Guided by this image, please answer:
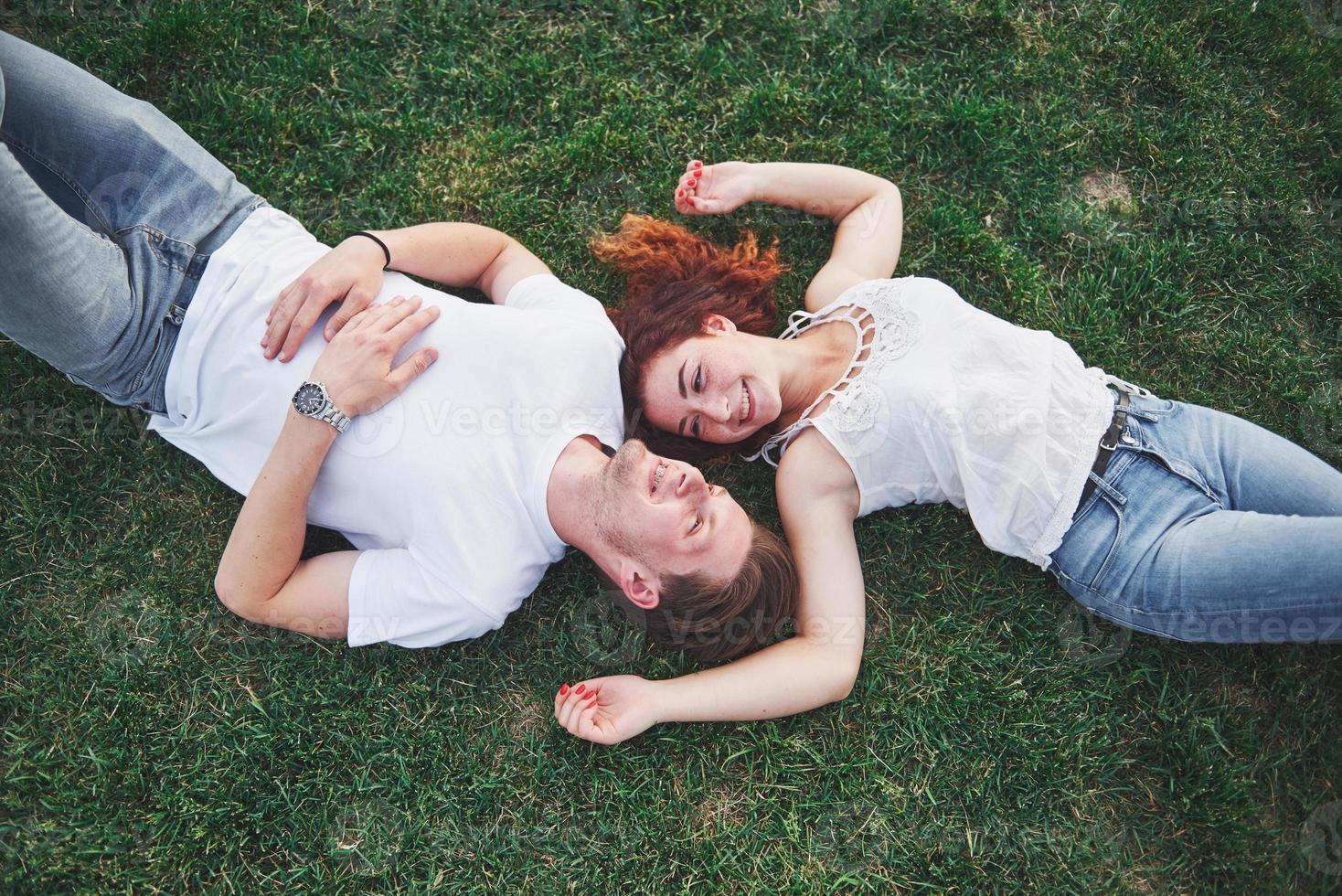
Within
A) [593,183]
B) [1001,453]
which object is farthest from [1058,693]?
[593,183]

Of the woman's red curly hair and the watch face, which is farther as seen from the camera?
the woman's red curly hair

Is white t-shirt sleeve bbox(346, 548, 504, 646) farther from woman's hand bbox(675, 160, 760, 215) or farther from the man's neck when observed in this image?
woman's hand bbox(675, 160, 760, 215)

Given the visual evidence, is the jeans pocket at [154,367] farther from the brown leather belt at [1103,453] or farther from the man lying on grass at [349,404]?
the brown leather belt at [1103,453]

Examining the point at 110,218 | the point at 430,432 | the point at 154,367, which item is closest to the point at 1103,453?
the point at 430,432

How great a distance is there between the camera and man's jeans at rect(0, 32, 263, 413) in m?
3.26

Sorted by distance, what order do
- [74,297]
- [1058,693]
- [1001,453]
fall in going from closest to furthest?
1. [74,297]
2. [1001,453]
3. [1058,693]

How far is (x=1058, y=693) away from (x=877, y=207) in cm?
238

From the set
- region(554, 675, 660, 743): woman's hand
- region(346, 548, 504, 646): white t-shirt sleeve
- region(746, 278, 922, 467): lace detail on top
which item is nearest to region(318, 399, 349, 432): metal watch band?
region(346, 548, 504, 646): white t-shirt sleeve

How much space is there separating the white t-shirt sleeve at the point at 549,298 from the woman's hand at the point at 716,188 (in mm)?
780

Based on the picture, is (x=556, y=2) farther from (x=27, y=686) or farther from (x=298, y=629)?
(x=27, y=686)

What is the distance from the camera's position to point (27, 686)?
369 centimetres

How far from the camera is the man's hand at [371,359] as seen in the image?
3.26m

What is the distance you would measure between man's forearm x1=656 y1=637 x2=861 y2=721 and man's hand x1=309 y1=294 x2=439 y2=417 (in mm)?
1614

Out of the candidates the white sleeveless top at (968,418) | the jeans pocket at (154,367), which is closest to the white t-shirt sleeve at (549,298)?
the white sleeveless top at (968,418)
